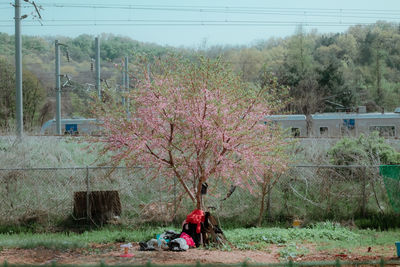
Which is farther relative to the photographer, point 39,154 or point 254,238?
point 39,154

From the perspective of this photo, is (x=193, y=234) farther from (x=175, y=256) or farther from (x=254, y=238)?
(x=254, y=238)

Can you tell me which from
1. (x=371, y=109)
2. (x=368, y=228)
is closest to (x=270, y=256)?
(x=368, y=228)

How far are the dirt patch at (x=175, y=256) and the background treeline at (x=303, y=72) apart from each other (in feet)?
68.0

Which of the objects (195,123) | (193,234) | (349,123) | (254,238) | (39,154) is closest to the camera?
(195,123)

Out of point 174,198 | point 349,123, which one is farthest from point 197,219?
point 349,123

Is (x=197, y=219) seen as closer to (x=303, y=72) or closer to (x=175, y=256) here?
(x=175, y=256)

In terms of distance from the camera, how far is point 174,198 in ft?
43.6

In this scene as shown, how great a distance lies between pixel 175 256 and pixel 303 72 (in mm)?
42450

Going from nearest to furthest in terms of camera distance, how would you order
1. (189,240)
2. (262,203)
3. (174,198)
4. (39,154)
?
1. (189,240)
2. (262,203)
3. (174,198)
4. (39,154)

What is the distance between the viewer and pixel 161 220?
13031 mm

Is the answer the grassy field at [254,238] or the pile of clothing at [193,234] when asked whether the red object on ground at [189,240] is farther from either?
the grassy field at [254,238]

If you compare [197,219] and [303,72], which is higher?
[303,72]

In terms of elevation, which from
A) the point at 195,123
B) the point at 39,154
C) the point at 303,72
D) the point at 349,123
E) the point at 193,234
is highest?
the point at 303,72

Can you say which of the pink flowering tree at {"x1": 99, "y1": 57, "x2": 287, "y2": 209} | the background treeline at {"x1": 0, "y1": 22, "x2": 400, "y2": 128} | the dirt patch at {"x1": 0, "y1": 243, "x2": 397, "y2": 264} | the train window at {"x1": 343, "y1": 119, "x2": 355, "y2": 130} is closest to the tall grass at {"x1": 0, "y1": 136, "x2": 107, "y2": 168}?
the dirt patch at {"x1": 0, "y1": 243, "x2": 397, "y2": 264}
